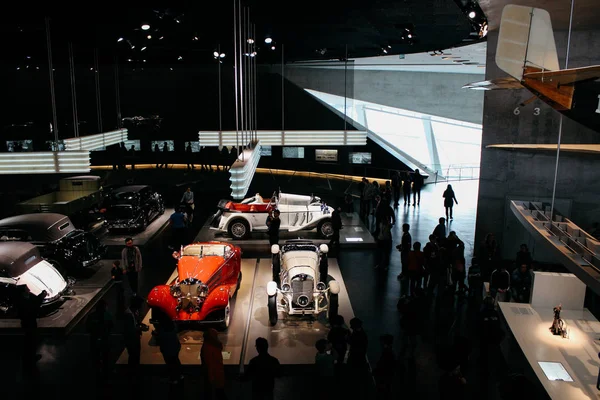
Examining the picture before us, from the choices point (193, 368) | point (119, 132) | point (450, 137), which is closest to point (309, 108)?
point (450, 137)

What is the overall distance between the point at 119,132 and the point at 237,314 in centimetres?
1000

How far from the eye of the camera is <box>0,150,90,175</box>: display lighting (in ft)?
32.2

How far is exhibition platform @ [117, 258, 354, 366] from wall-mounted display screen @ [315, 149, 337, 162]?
1665cm

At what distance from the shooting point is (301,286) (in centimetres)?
961

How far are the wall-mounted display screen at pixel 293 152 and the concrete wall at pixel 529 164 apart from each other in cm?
1516

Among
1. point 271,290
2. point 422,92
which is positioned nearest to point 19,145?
point 271,290

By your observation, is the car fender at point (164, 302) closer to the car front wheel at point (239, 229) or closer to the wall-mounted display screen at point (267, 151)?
the car front wheel at point (239, 229)

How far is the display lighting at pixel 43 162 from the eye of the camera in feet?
32.2

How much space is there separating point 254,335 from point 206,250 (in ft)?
8.47

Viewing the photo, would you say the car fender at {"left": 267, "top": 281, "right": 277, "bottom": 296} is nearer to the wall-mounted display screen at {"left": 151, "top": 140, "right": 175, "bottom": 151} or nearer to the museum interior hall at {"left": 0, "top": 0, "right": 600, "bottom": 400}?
the museum interior hall at {"left": 0, "top": 0, "right": 600, "bottom": 400}

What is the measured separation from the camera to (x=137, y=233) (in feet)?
52.3

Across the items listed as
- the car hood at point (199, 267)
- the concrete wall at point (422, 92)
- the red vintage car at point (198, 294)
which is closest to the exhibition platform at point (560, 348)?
the red vintage car at point (198, 294)

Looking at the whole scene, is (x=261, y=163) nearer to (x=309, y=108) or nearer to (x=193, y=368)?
(x=309, y=108)

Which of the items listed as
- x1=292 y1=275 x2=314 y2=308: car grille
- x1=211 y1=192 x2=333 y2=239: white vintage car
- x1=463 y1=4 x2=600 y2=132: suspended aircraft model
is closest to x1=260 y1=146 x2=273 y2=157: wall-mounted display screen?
x1=211 y1=192 x2=333 y2=239: white vintage car
